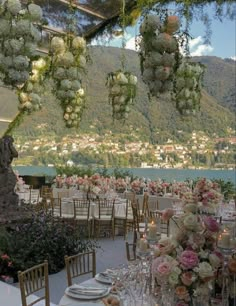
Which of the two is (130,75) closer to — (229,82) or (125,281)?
(125,281)

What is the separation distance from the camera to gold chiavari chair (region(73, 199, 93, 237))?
9336 millimetres

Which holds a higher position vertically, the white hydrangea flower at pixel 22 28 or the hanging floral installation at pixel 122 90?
the white hydrangea flower at pixel 22 28

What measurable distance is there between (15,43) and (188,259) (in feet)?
6.57

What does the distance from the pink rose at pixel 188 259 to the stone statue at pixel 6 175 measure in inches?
239

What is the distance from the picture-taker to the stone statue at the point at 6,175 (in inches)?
309

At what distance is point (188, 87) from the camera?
3508 millimetres

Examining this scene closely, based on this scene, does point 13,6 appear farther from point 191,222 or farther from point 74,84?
point 191,222

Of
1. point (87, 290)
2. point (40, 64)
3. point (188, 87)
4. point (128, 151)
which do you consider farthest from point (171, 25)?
point (128, 151)

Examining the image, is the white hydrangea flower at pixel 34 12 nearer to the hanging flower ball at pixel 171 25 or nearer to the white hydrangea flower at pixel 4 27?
the white hydrangea flower at pixel 4 27

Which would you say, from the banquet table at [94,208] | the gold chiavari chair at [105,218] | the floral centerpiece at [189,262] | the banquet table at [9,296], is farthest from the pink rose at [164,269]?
the banquet table at [94,208]

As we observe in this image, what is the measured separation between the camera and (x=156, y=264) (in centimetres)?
219

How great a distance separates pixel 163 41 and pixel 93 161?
45.3 ft

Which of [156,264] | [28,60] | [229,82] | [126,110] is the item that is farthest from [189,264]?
[229,82]

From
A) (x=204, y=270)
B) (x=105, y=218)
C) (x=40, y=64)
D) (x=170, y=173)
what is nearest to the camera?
(x=204, y=270)
